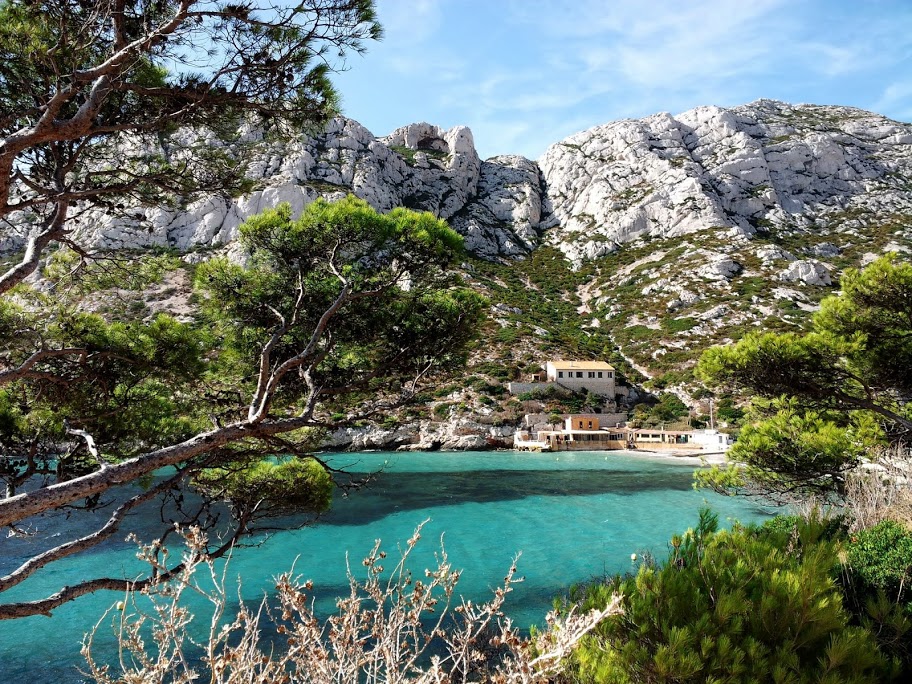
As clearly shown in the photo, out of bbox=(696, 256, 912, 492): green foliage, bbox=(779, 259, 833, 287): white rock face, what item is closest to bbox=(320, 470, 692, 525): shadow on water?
bbox=(696, 256, 912, 492): green foliage

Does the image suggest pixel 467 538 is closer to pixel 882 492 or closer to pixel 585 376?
pixel 882 492

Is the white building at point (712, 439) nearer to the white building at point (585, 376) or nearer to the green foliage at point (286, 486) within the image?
the white building at point (585, 376)

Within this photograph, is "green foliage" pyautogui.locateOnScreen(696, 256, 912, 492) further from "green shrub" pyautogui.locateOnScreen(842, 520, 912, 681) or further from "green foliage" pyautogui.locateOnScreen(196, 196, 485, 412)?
"green foliage" pyautogui.locateOnScreen(196, 196, 485, 412)

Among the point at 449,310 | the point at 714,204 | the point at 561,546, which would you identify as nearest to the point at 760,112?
the point at 714,204

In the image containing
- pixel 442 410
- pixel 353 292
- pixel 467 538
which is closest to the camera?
pixel 353 292

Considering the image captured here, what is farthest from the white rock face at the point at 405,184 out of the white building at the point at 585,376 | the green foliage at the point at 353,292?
the green foliage at the point at 353,292

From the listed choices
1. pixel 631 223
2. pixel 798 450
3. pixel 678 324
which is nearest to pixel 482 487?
pixel 798 450
